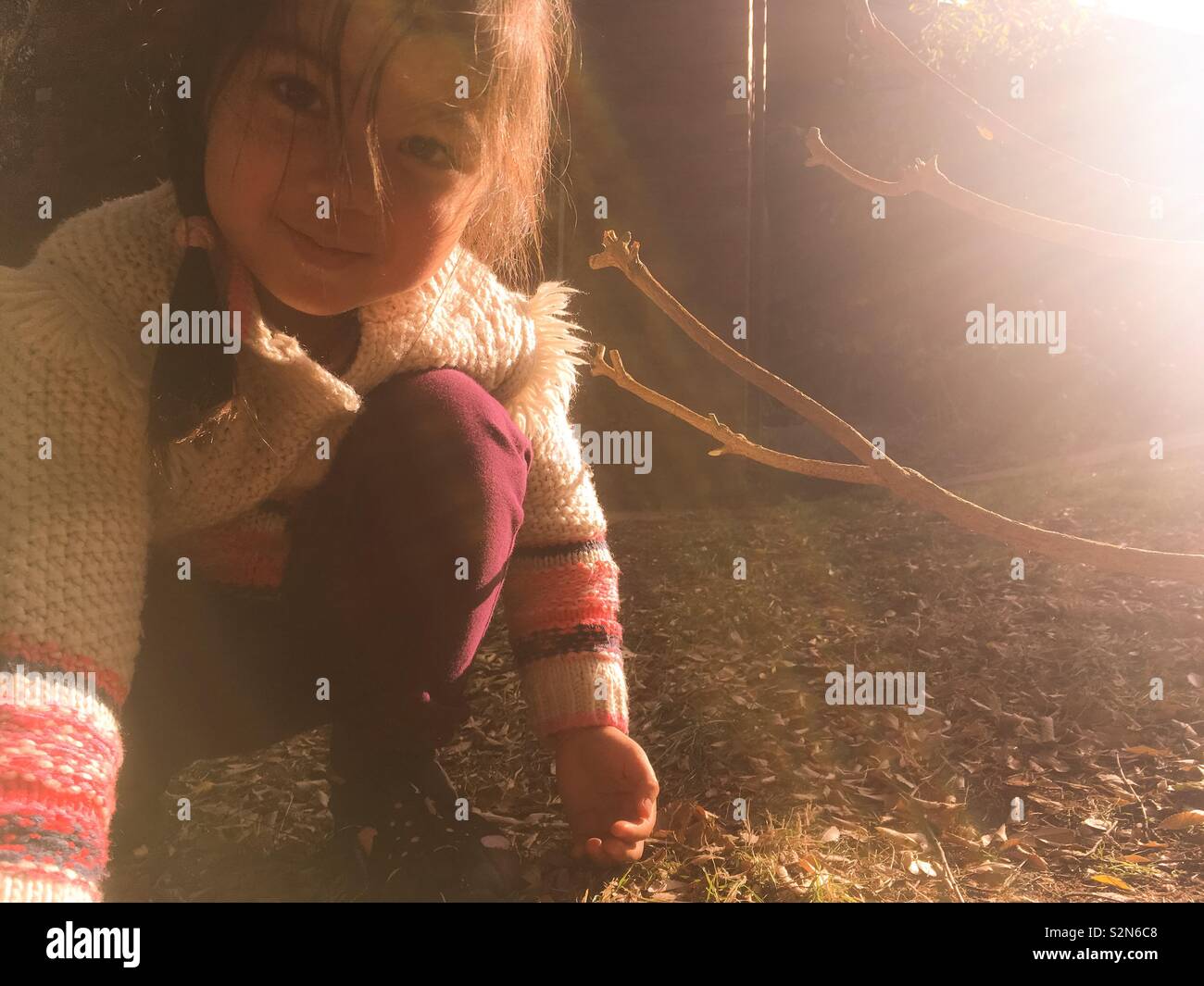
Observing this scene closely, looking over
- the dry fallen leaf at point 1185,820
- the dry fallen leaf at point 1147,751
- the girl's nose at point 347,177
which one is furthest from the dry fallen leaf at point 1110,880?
the girl's nose at point 347,177

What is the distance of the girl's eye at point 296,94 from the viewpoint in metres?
1.03

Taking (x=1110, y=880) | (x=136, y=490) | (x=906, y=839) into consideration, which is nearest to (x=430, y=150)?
(x=136, y=490)

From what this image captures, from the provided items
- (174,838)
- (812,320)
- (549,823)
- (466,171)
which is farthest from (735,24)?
(174,838)

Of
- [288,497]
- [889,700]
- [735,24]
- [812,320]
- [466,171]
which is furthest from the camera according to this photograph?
[812,320]

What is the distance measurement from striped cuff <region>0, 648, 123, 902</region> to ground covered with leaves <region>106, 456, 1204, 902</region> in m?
0.61

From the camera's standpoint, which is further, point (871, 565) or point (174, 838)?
point (871, 565)

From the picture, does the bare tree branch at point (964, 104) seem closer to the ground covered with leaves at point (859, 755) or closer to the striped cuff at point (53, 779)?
the ground covered with leaves at point (859, 755)

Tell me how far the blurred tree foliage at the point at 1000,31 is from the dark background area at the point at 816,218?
235 mm

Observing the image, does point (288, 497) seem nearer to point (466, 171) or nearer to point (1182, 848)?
point (466, 171)

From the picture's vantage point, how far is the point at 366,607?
4.31 ft

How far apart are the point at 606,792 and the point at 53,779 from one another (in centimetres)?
75

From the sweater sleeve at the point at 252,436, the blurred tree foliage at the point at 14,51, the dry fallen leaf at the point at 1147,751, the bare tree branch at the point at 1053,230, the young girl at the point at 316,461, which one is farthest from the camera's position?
the blurred tree foliage at the point at 14,51

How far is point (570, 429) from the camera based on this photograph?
162 centimetres

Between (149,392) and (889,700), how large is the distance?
1.58m
